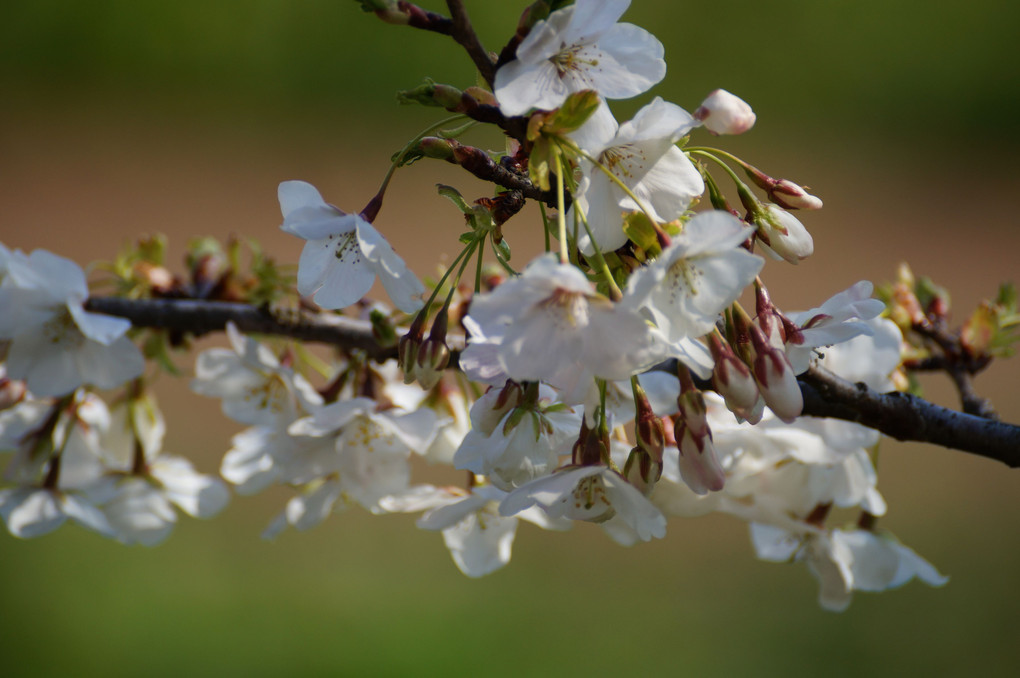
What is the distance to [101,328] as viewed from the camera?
0.52 meters

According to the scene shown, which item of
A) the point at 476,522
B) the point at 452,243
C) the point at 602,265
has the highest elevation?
the point at 602,265

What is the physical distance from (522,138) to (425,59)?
329 cm

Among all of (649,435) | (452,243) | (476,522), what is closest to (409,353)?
(649,435)

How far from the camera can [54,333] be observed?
56cm

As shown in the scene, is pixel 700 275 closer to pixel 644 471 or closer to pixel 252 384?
pixel 644 471

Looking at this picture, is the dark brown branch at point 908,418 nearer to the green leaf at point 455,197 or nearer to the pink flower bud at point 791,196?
the pink flower bud at point 791,196

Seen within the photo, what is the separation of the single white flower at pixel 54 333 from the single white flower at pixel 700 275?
14.9 inches

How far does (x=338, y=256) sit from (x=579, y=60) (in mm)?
157

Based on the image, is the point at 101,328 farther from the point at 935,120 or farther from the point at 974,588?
the point at 935,120

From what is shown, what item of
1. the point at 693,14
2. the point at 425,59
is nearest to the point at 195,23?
the point at 425,59

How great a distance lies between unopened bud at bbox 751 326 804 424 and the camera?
35 centimetres

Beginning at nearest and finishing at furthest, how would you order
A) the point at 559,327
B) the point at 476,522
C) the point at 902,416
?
1. the point at 559,327
2. the point at 902,416
3. the point at 476,522

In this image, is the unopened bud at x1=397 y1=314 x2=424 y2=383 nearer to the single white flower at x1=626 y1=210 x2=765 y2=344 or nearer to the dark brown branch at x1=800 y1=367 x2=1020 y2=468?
the single white flower at x1=626 y1=210 x2=765 y2=344

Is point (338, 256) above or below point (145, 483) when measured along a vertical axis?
above
